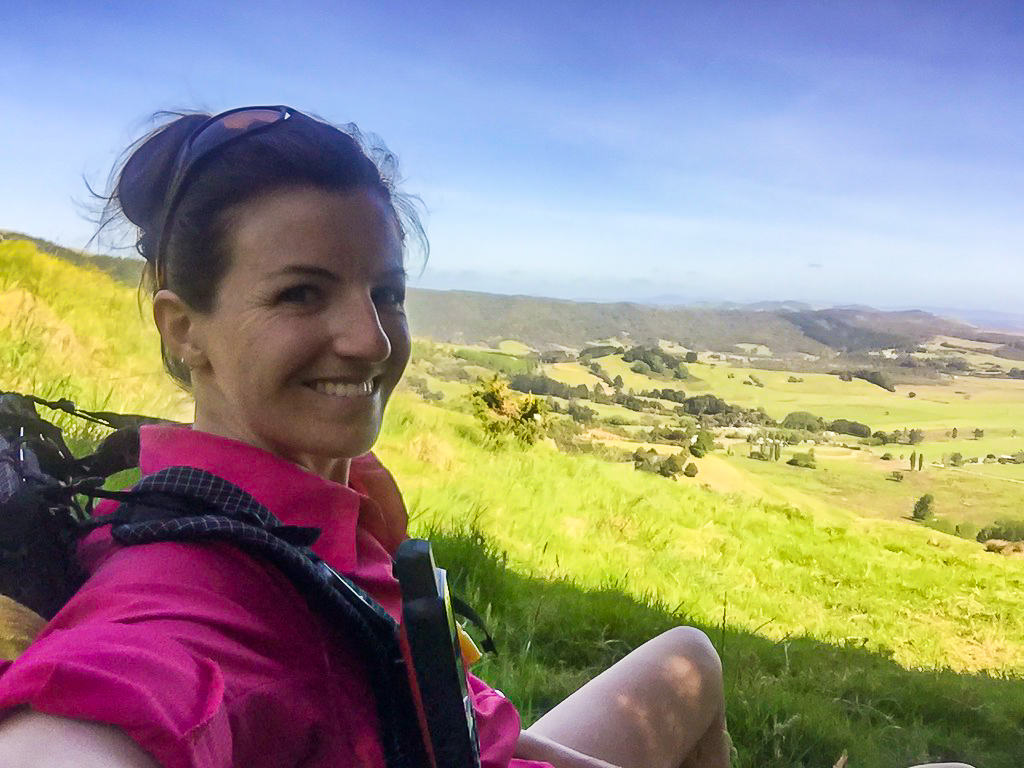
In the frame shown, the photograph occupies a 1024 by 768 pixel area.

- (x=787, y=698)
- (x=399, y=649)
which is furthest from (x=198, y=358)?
(x=787, y=698)

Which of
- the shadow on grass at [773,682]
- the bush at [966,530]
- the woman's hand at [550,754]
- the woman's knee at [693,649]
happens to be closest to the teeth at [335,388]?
the woman's hand at [550,754]

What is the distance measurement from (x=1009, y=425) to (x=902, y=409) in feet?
1.06

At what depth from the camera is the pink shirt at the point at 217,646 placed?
470 mm

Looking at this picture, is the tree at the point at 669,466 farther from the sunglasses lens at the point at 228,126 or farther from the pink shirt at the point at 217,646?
the sunglasses lens at the point at 228,126

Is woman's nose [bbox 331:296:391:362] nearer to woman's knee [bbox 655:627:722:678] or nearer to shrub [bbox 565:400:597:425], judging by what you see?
woman's knee [bbox 655:627:722:678]

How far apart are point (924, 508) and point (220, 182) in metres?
2.76

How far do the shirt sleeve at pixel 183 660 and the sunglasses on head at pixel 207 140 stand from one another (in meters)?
0.31

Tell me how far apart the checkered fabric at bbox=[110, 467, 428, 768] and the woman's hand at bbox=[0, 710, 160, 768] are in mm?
184

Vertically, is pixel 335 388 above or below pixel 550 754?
above

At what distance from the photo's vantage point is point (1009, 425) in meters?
2.90

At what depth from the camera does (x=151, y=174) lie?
2.80ft

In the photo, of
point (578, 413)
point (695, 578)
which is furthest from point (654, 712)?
point (578, 413)

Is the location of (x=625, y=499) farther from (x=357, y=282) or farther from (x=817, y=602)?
(x=357, y=282)

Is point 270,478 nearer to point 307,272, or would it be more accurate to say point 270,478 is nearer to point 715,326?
point 307,272
